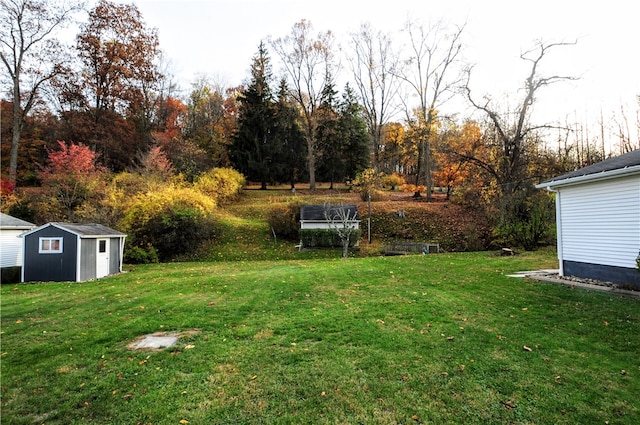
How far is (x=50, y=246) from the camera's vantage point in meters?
12.4

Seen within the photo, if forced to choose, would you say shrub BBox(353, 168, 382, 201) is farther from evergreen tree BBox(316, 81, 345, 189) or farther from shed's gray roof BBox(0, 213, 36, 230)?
shed's gray roof BBox(0, 213, 36, 230)

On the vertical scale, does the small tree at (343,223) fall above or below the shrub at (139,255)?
above

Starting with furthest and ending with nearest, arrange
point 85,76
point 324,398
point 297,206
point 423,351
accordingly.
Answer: point 85,76 < point 297,206 < point 423,351 < point 324,398

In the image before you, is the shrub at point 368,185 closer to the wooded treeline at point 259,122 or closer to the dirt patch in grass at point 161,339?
the wooded treeline at point 259,122

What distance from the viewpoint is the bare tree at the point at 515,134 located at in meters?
18.0

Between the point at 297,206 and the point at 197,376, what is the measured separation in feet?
56.6

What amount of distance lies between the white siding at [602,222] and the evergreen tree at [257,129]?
1095 inches

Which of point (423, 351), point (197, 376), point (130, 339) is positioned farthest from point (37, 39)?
point (423, 351)

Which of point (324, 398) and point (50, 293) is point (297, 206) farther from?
point (324, 398)

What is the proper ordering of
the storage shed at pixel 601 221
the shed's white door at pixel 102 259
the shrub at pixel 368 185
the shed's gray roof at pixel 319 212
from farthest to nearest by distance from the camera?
the shrub at pixel 368 185 < the shed's gray roof at pixel 319 212 < the shed's white door at pixel 102 259 < the storage shed at pixel 601 221

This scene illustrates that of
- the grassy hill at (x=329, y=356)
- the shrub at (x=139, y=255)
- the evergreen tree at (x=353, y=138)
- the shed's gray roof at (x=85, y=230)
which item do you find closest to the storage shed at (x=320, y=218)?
the shrub at (x=139, y=255)

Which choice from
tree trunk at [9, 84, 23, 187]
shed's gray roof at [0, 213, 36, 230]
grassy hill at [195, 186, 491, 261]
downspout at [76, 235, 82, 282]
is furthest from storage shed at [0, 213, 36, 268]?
tree trunk at [9, 84, 23, 187]

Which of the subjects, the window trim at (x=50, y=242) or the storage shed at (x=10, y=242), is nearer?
the window trim at (x=50, y=242)

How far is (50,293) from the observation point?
9.59 m
